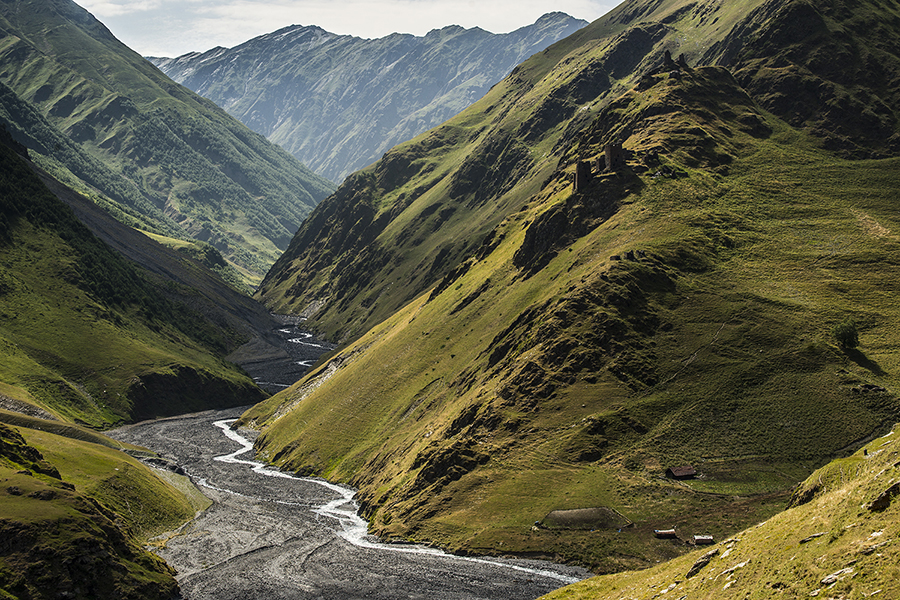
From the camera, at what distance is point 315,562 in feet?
389

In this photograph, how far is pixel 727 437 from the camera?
11300 centimetres

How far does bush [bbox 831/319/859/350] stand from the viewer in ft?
405

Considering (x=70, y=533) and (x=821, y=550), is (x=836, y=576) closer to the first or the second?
(x=821, y=550)

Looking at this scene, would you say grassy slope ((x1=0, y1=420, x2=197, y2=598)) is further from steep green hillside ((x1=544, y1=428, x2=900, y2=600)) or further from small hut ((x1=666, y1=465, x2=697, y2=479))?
small hut ((x1=666, y1=465, x2=697, y2=479))

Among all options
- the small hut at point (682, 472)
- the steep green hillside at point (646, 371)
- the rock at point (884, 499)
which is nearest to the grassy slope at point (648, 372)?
the steep green hillside at point (646, 371)

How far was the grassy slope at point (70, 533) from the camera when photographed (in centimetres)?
9119

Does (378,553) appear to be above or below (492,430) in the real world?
below

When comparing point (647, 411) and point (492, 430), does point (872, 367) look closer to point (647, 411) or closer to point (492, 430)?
point (647, 411)

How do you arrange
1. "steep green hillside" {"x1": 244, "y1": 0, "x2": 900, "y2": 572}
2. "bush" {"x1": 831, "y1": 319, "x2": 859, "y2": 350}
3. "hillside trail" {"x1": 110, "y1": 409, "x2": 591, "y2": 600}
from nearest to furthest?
"hillside trail" {"x1": 110, "y1": 409, "x2": 591, "y2": 600} → "steep green hillside" {"x1": 244, "y1": 0, "x2": 900, "y2": 572} → "bush" {"x1": 831, "y1": 319, "x2": 859, "y2": 350}

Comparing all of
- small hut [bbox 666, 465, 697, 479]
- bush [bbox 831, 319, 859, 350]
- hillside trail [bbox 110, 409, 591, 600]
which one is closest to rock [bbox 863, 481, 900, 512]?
hillside trail [bbox 110, 409, 591, 600]

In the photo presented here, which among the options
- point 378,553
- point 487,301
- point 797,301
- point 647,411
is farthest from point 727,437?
point 487,301

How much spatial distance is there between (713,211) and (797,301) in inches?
1465

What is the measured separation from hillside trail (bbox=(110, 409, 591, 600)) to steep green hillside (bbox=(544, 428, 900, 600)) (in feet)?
104

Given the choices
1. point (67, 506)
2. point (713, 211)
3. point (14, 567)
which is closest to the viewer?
point (14, 567)
